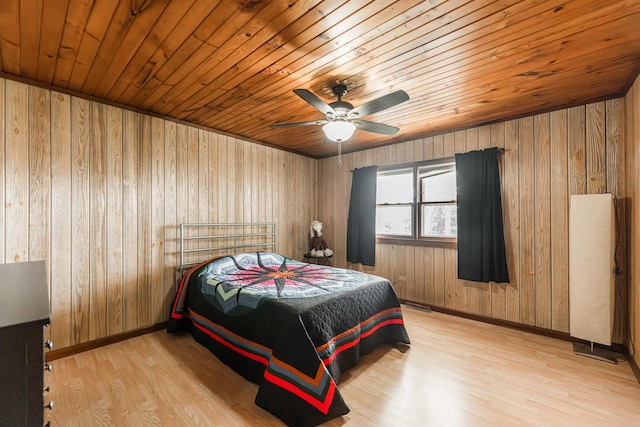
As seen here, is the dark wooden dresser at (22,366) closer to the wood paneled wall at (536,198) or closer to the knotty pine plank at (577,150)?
the wood paneled wall at (536,198)

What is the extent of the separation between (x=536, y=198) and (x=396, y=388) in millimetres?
2636

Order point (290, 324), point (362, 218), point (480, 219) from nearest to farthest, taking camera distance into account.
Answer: point (290, 324), point (480, 219), point (362, 218)

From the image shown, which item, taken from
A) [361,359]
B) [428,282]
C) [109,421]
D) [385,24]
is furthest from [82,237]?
[428,282]

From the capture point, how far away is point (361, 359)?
2580mm

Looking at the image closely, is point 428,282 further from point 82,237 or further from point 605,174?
point 82,237

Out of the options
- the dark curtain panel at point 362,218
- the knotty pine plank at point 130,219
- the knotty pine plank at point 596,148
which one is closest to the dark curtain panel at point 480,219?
the knotty pine plank at point 596,148

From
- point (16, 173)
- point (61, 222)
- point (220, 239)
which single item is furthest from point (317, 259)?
point (16, 173)

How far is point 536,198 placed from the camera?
3.17 metres

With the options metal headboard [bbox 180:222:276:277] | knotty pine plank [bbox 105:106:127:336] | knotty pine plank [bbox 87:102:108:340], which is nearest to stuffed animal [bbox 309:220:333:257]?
metal headboard [bbox 180:222:276:277]

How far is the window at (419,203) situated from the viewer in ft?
12.7

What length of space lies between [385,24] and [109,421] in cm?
308

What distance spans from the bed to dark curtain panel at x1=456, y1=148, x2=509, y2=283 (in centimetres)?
133

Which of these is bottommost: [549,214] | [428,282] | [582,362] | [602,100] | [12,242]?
[582,362]

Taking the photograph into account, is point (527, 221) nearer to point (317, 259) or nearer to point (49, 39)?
point (317, 259)
